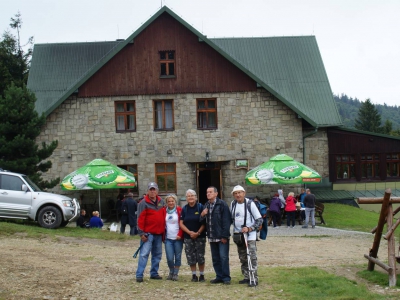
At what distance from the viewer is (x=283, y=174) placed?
25.6 meters

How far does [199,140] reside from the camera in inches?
1209

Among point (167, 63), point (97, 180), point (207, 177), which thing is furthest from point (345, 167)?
point (97, 180)

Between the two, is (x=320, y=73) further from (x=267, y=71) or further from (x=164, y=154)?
(x=164, y=154)

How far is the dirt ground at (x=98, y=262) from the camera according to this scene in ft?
38.7

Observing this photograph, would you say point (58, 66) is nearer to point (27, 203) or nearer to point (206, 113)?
point (206, 113)

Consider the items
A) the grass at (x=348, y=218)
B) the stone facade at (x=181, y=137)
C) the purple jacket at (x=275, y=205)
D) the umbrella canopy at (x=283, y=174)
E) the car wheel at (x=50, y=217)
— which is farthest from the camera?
the stone facade at (x=181, y=137)

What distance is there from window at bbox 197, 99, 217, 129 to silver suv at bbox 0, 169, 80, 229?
416 inches

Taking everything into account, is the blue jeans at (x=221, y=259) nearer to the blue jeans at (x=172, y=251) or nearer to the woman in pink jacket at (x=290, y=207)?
the blue jeans at (x=172, y=251)

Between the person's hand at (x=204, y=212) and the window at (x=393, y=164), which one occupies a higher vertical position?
the window at (x=393, y=164)

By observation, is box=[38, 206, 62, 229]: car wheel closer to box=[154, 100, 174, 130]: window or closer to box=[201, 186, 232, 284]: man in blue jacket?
box=[154, 100, 174, 130]: window

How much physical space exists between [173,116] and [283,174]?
713 centimetres

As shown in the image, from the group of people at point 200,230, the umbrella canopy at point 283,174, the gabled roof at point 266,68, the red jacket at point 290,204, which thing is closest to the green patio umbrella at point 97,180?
the umbrella canopy at point 283,174

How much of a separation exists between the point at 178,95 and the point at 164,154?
270cm

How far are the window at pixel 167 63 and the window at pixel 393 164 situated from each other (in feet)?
42.1
